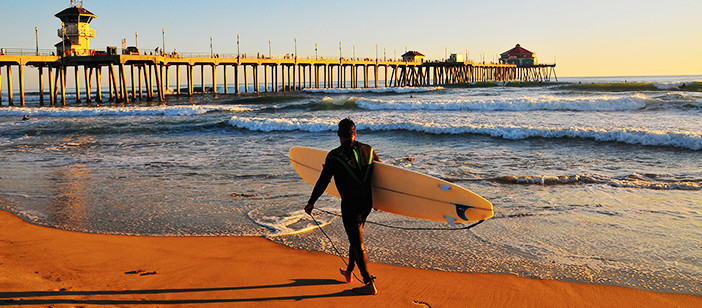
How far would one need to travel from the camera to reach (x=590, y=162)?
10.7 m

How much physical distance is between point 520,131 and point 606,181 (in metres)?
7.38

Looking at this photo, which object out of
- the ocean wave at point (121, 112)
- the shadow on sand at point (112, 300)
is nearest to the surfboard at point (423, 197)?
the shadow on sand at point (112, 300)

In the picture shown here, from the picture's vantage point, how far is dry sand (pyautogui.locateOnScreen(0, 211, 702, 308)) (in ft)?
12.7

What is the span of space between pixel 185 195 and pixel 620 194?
5983 mm

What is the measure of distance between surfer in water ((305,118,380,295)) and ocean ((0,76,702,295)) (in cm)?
89

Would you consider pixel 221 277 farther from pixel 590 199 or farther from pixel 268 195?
pixel 590 199

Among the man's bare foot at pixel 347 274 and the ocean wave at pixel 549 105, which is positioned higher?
the ocean wave at pixel 549 105

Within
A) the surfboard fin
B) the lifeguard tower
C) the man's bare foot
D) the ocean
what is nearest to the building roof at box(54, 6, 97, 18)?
the lifeguard tower

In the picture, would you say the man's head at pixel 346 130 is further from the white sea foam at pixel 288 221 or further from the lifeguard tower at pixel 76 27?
the lifeguard tower at pixel 76 27

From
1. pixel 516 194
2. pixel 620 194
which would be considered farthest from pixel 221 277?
pixel 620 194

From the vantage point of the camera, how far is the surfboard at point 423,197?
4.31 meters

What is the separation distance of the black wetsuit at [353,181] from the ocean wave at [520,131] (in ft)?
37.1

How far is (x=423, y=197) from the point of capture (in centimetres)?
454

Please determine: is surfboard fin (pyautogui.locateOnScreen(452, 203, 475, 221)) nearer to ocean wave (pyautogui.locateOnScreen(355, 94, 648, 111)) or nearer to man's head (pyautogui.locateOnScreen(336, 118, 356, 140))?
man's head (pyautogui.locateOnScreen(336, 118, 356, 140))
